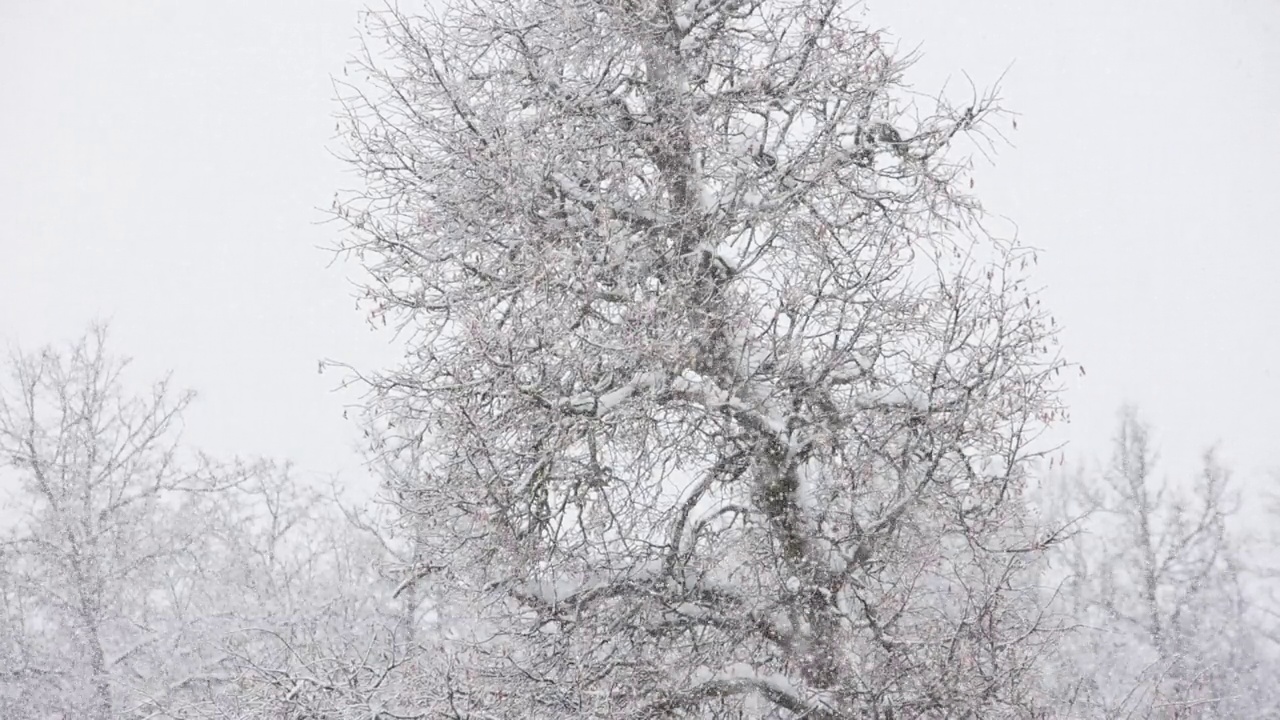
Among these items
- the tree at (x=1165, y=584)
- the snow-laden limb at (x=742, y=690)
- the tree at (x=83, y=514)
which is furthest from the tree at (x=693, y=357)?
the tree at (x=1165, y=584)

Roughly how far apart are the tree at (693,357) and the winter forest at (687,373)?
3cm

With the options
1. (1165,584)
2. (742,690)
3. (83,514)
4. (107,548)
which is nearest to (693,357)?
(742,690)

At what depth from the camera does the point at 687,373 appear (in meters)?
6.70

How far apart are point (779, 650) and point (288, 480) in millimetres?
14628

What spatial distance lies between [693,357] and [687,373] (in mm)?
781

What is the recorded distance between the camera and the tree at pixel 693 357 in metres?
5.82

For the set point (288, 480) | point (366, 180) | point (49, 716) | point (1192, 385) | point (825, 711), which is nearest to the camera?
point (825, 711)

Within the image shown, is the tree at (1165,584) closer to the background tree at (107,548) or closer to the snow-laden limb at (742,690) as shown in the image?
the background tree at (107,548)

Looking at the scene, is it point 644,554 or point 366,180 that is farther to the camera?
point 366,180

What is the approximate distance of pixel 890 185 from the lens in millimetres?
6887

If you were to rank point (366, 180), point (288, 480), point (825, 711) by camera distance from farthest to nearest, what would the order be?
point (288, 480) → point (366, 180) → point (825, 711)

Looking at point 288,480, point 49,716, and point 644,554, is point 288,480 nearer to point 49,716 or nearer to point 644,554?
point 49,716

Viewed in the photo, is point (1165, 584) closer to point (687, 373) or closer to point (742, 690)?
point (742, 690)

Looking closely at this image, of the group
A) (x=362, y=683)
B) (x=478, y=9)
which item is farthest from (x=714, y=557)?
(x=478, y=9)
